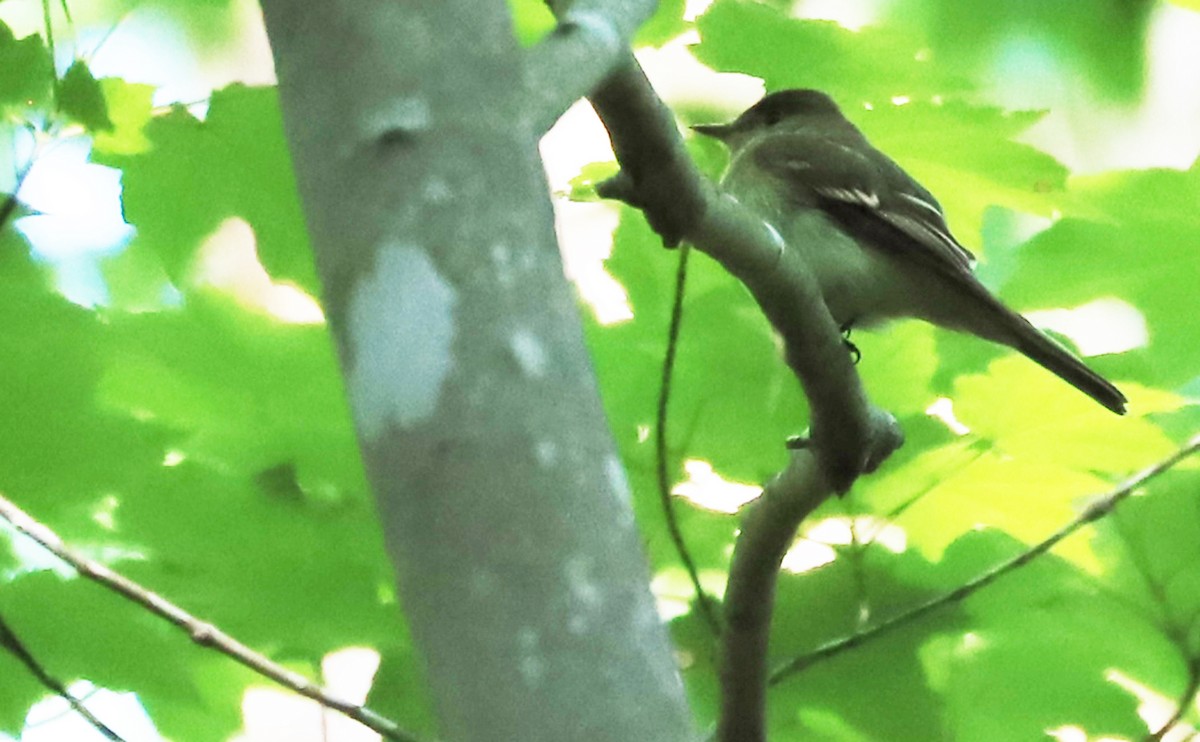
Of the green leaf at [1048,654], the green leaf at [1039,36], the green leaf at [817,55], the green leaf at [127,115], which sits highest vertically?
the green leaf at [127,115]

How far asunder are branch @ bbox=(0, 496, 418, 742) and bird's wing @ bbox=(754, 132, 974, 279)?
34.9 inches

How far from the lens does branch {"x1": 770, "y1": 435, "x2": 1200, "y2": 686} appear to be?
1.19 m

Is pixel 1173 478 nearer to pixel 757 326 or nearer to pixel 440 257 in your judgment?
pixel 757 326

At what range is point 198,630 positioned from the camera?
1.07 meters

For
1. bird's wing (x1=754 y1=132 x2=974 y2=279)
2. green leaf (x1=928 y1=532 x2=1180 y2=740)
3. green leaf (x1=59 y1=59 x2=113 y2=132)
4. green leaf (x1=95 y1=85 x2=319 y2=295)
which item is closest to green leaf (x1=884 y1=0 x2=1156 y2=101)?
bird's wing (x1=754 y1=132 x2=974 y2=279)

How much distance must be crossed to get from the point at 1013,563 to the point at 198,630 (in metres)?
0.61

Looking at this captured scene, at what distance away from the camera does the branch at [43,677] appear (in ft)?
3.84

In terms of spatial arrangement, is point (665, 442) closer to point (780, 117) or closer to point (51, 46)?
point (51, 46)

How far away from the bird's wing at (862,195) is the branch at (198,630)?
0.89 m

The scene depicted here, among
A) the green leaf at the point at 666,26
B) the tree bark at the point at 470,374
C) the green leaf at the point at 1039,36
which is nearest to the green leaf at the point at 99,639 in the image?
the green leaf at the point at 666,26

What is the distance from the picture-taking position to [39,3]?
1.34m

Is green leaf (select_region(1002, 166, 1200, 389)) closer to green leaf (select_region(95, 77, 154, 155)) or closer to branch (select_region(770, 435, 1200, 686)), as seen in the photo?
branch (select_region(770, 435, 1200, 686))

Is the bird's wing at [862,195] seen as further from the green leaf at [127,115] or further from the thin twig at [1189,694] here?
the green leaf at [127,115]

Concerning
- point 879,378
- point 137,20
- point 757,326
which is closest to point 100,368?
point 137,20
